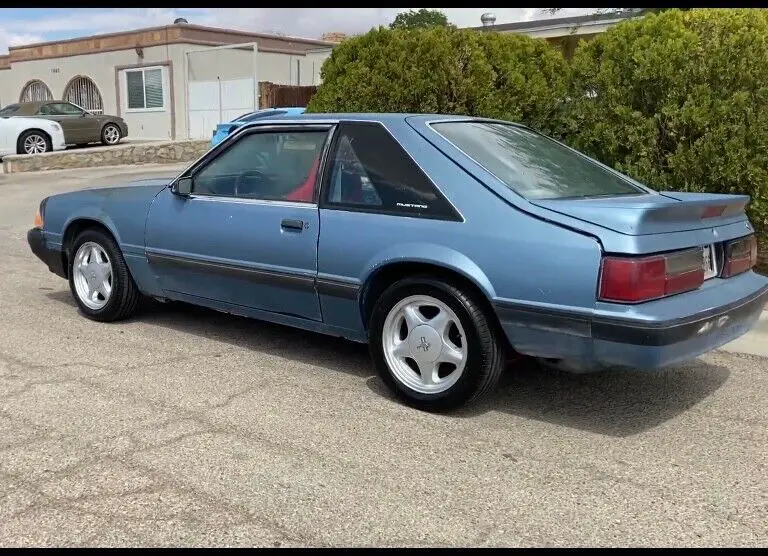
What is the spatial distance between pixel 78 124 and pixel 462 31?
55.7ft

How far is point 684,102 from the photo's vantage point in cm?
626

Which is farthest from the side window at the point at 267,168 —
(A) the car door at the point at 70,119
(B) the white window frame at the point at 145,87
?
(B) the white window frame at the point at 145,87

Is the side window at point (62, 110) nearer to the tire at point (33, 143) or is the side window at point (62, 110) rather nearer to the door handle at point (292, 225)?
the tire at point (33, 143)

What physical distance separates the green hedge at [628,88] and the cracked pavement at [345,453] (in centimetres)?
193

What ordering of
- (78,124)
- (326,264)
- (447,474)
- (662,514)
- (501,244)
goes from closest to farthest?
(662,514)
(447,474)
(501,244)
(326,264)
(78,124)

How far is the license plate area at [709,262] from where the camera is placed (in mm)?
3785

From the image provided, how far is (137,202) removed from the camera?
17.6 ft

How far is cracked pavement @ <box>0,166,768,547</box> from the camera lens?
9.30 feet

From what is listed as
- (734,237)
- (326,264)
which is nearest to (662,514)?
(734,237)

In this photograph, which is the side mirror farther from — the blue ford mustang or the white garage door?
the white garage door

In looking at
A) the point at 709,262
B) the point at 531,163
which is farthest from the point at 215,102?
the point at 709,262

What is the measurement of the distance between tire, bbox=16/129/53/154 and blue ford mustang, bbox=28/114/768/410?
1737 cm

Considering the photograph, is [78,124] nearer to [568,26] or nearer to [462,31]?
[568,26]

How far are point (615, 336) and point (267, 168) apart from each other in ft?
7.97
